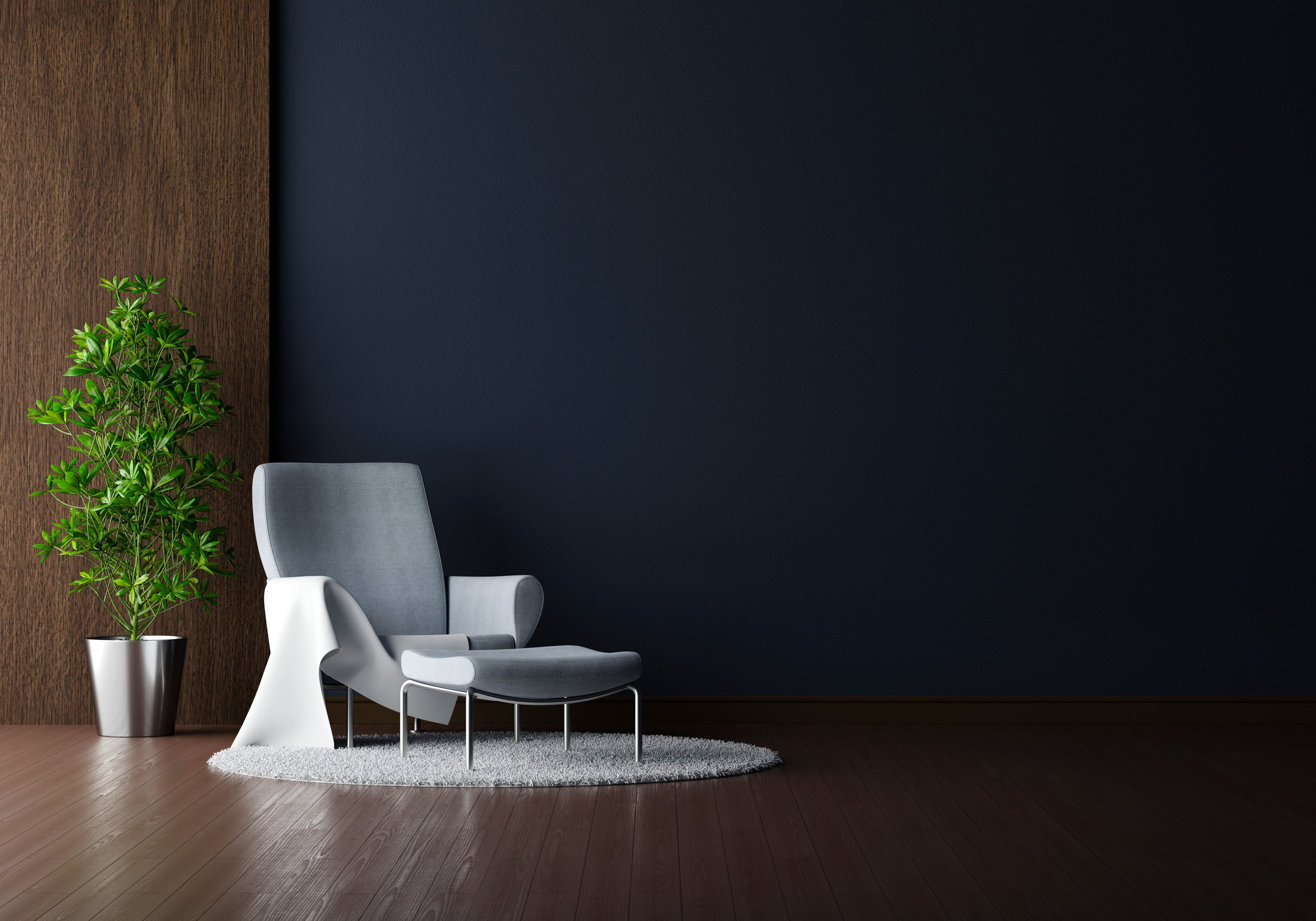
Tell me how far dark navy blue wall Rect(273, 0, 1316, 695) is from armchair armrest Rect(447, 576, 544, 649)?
1.44 ft

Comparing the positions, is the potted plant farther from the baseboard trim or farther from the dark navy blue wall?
the baseboard trim

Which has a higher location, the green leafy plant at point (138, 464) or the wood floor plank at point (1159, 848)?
the green leafy plant at point (138, 464)

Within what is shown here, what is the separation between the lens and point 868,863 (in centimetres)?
267

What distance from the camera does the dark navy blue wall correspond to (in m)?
4.91

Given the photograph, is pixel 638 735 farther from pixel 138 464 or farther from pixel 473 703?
pixel 138 464

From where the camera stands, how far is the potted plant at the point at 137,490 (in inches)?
177

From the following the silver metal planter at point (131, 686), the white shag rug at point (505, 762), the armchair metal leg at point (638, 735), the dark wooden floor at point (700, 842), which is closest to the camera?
the dark wooden floor at point (700, 842)

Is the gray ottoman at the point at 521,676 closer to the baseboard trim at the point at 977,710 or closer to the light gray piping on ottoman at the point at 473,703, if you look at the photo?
the light gray piping on ottoman at the point at 473,703

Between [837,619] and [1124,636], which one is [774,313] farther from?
[1124,636]

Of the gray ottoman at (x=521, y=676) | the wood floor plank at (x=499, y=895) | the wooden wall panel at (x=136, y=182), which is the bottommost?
the wood floor plank at (x=499, y=895)

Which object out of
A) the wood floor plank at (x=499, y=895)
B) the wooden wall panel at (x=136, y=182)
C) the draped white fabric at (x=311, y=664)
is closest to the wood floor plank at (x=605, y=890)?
the wood floor plank at (x=499, y=895)

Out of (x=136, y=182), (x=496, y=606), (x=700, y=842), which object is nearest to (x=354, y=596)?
(x=496, y=606)

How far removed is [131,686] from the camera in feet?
14.8

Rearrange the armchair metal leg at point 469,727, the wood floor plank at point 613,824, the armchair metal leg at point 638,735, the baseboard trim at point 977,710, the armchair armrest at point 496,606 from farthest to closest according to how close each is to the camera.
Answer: the baseboard trim at point 977,710 → the armchair armrest at point 496,606 → the armchair metal leg at point 638,735 → the armchair metal leg at point 469,727 → the wood floor plank at point 613,824
